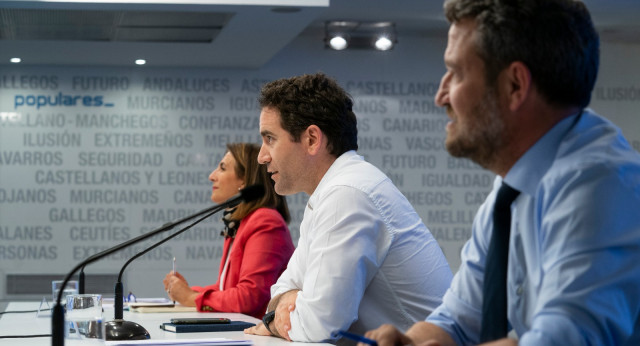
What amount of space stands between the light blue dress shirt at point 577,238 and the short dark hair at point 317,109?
4.05 feet

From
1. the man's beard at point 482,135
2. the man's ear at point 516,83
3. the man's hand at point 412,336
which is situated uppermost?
the man's ear at point 516,83

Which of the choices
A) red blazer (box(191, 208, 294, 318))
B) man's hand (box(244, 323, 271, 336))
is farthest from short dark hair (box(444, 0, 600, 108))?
red blazer (box(191, 208, 294, 318))

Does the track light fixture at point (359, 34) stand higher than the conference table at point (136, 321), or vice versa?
the track light fixture at point (359, 34)

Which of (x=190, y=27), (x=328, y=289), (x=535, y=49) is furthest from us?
(x=190, y=27)

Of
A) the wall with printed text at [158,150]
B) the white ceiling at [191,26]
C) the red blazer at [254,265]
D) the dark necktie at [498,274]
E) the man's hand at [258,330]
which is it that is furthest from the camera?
the wall with printed text at [158,150]

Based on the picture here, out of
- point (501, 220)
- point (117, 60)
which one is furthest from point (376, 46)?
point (501, 220)

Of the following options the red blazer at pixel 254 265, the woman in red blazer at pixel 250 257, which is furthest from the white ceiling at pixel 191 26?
the red blazer at pixel 254 265

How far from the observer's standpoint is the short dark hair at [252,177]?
3.79 meters

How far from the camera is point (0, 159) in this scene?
7098 millimetres

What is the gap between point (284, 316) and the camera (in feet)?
7.75

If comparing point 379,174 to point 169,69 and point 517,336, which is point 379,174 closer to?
point 517,336

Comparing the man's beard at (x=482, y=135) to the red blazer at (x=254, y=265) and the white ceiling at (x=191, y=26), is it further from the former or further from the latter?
the white ceiling at (x=191, y=26)

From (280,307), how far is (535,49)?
1.24 meters

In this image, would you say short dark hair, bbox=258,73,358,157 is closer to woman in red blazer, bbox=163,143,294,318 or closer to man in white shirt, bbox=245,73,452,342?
man in white shirt, bbox=245,73,452,342
